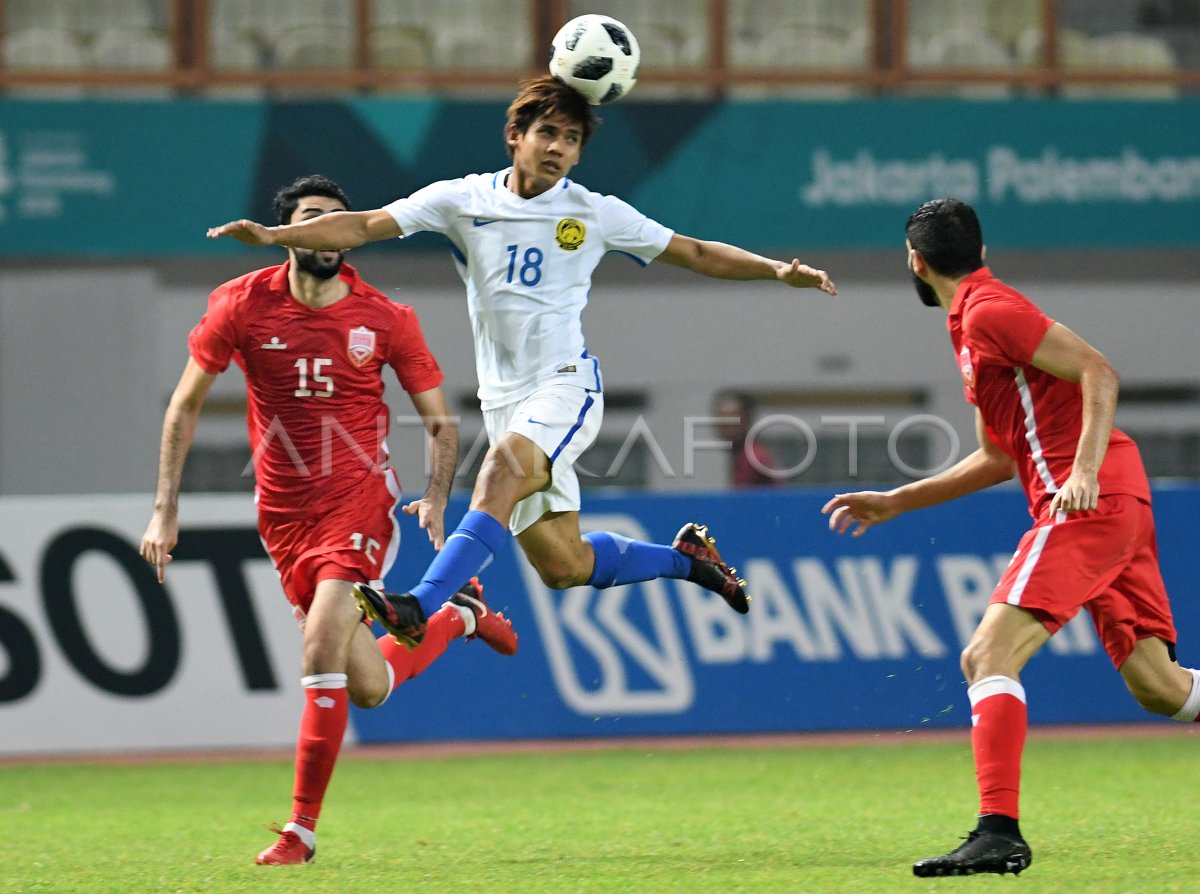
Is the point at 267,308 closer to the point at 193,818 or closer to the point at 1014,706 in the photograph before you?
the point at 193,818

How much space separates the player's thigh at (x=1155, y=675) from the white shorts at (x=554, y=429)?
6.14 feet

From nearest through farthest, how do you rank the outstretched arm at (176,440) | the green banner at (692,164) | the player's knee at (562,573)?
1. the outstretched arm at (176,440)
2. the player's knee at (562,573)
3. the green banner at (692,164)

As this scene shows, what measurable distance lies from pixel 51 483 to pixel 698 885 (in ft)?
34.0

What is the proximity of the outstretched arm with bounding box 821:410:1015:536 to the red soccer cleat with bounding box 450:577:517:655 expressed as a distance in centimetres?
172

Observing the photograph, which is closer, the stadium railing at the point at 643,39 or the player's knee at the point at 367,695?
the player's knee at the point at 367,695

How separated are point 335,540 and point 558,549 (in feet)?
2.56

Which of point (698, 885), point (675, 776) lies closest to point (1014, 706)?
point (698, 885)

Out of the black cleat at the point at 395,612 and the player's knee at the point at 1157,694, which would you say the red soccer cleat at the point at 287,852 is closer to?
the black cleat at the point at 395,612

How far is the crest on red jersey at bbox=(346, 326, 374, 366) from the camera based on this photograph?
6480 mm

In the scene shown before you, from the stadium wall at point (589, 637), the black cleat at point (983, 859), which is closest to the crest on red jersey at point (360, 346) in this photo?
the black cleat at point (983, 859)

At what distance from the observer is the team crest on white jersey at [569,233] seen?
20.3 feet

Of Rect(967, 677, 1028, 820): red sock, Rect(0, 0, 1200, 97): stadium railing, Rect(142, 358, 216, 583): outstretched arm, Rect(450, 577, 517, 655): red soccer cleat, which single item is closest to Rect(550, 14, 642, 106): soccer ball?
Rect(142, 358, 216, 583): outstretched arm

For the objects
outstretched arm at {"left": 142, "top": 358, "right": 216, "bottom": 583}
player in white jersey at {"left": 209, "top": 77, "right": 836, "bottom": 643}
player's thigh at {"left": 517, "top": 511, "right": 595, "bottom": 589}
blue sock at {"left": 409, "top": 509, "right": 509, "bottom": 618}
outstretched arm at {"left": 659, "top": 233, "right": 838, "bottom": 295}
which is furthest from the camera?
player's thigh at {"left": 517, "top": 511, "right": 595, "bottom": 589}

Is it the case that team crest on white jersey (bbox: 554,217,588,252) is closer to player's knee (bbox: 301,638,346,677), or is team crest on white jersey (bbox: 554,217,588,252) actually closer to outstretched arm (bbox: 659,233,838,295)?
outstretched arm (bbox: 659,233,838,295)
